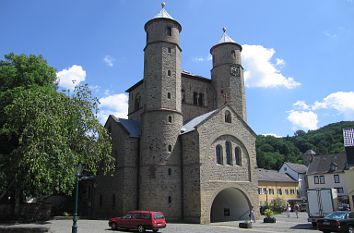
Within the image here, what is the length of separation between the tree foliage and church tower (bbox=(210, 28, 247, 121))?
62.1 feet

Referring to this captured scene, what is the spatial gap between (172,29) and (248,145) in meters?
14.7

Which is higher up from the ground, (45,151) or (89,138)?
(89,138)

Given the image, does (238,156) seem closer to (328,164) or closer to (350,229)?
(350,229)

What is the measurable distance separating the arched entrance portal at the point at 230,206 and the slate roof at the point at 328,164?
30.3m

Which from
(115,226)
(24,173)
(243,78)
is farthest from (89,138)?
(243,78)

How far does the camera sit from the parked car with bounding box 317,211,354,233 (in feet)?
65.0

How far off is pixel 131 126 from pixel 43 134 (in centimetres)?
1742

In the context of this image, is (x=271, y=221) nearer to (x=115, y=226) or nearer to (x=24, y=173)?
(x=115, y=226)

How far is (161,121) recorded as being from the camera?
31.2 meters

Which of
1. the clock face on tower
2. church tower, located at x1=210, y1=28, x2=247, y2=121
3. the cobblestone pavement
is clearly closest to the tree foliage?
the cobblestone pavement

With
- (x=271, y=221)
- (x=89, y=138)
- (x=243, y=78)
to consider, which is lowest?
(x=271, y=221)

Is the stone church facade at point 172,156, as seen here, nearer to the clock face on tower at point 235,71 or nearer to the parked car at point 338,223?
the clock face on tower at point 235,71

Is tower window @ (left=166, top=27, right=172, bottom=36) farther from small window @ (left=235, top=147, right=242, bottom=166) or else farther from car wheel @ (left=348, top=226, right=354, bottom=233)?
car wheel @ (left=348, top=226, right=354, bottom=233)

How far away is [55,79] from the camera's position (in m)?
30.2
